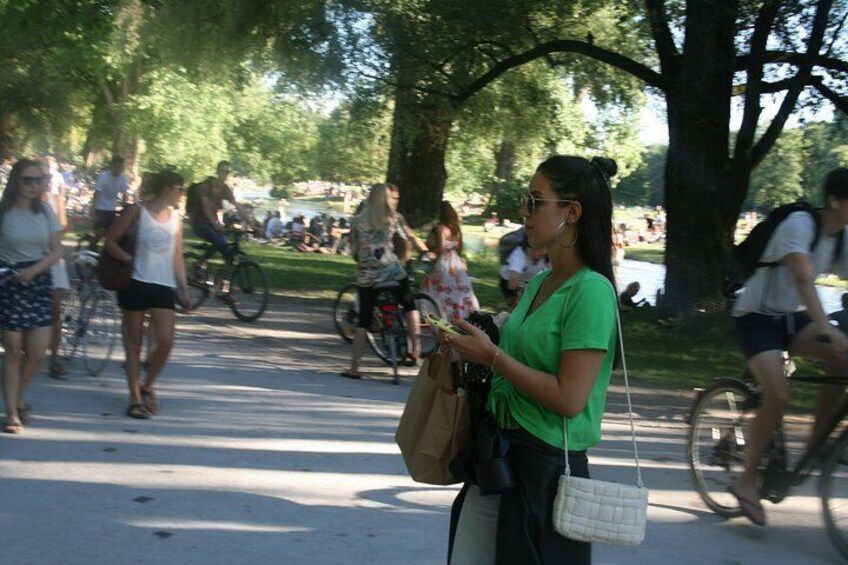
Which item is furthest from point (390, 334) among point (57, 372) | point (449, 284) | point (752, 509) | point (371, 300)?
point (752, 509)

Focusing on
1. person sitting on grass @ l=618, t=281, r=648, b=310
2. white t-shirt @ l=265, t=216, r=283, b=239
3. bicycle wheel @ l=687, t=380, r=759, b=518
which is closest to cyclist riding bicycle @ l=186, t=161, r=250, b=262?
person sitting on grass @ l=618, t=281, r=648, b=310

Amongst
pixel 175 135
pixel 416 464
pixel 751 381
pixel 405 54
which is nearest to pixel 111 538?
pixel 416 464

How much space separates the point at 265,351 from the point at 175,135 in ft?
121

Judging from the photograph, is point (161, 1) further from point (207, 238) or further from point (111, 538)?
point (111, 538)

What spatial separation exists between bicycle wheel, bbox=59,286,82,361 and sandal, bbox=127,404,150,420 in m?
2.00

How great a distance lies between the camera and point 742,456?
5887 millimetres

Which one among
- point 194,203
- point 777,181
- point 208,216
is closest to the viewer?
point 208,216

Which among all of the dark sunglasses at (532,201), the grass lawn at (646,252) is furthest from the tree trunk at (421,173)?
the grass lawn at (646,252)

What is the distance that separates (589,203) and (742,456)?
3460 mm

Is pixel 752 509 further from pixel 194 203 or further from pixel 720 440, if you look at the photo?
pixel 194 203

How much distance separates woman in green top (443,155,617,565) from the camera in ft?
9.24

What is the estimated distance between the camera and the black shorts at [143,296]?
7.67 m

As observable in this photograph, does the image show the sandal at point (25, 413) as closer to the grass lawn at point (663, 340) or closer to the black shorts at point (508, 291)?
the black shorts at point (508, 291)

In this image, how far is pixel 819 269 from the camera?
18.0 feet
